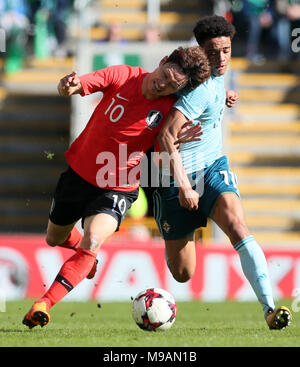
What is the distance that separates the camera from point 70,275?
5.64 metres

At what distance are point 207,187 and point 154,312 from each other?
1.03 meters

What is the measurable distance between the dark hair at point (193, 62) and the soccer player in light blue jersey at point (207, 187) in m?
0.13

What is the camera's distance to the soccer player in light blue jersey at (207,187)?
575 cm

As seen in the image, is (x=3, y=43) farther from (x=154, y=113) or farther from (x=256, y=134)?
(x=154, y=113)

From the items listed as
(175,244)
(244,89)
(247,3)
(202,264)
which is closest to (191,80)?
(175,244)

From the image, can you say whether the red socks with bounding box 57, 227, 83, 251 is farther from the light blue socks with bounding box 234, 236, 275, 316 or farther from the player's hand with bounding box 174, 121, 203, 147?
the light blue socks with bounding box 234, 236, 275, 316

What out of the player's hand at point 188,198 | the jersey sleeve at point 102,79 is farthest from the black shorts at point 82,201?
the jersey sleeve at point 102,79

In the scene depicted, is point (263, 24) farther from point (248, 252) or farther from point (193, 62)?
point (248, 252)

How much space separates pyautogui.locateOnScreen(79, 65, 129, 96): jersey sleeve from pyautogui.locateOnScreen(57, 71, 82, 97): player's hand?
0.10 m

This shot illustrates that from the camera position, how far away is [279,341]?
508 centimetres

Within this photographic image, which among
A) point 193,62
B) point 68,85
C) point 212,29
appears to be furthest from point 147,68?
point 68,85

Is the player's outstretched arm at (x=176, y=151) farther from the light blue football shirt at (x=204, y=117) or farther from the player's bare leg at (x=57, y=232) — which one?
the player's bare leg at (x=57, y=232)

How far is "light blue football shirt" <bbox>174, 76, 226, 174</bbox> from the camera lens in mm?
5859

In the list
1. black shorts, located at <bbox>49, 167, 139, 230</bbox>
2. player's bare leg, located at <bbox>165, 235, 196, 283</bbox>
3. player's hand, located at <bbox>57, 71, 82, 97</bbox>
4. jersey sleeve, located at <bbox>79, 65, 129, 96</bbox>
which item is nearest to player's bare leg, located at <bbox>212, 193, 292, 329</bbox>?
player's bare leg, located at <bbox>165, 235, 196, 283</bbox>
